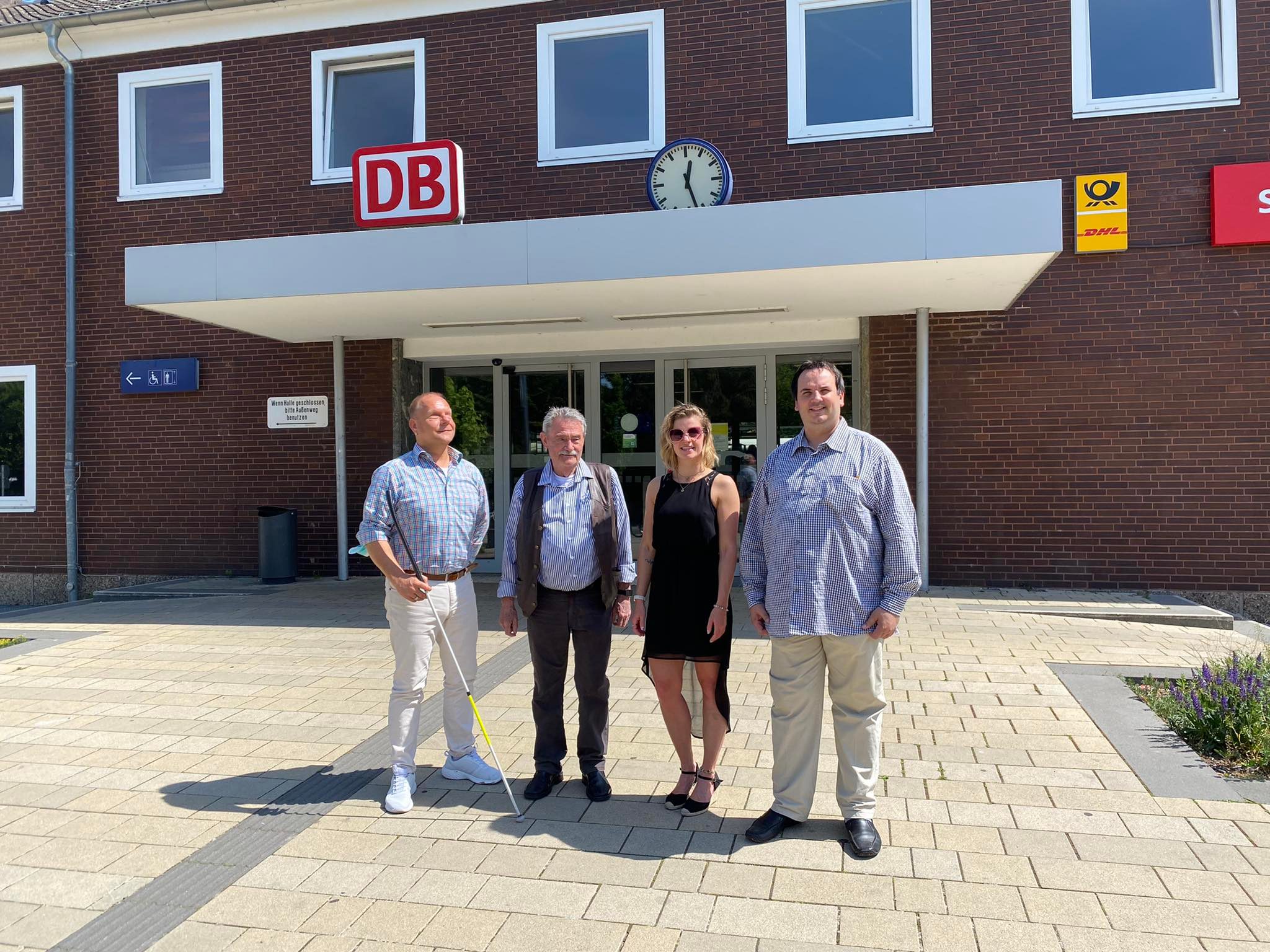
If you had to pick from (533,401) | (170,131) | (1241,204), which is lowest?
(533,401)

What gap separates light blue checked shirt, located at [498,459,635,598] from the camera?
414cm

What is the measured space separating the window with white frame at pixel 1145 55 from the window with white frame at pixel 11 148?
12872 mm

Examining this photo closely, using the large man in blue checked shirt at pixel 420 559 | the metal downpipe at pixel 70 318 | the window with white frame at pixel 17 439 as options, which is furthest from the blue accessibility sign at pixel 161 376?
the large man in blue checked shirt at pixel 420 559

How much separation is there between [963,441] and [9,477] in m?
12.2

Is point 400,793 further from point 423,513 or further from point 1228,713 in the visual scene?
point 1228,713

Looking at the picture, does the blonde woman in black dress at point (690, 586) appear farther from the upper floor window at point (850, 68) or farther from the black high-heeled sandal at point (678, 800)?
the upper floor window at point (850, 68)

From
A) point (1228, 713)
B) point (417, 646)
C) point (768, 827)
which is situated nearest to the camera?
point (768, 827)

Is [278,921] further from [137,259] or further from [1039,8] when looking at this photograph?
[1039,8]

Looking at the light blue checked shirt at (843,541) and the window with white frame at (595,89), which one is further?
the window with white frame at (595,89)

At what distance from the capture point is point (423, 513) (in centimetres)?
417

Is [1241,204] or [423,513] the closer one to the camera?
[423,513]

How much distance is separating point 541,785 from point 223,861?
1291mm

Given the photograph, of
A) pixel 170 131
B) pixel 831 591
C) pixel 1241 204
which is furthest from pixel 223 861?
pixel 170 131

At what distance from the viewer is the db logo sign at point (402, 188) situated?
8766 millimetres
